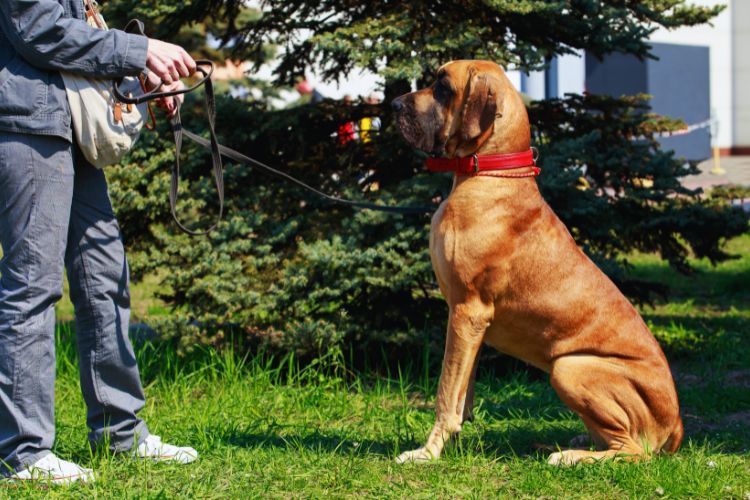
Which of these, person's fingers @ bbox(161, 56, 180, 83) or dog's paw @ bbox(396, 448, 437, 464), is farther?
dog's paw @ bbox(396, 448, 437, 464)

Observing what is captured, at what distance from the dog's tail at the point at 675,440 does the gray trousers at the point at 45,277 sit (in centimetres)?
228

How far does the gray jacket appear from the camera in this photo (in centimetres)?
297

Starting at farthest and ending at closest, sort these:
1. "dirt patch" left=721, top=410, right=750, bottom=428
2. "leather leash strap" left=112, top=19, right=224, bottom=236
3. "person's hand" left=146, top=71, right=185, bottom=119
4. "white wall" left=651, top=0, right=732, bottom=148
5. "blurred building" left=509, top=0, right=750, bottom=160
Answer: "white wall" left=651, top=0, right=732, bottom=148, "blurred building" left=509, top=0, right=750, bottom=160, "dirt patch" left=721, top=410, right=750, bottom=428, "person's hand" left=146, top=71, right=185, bottom=119, "leather leash strap" left=112, top=19, right=224, bottom=236

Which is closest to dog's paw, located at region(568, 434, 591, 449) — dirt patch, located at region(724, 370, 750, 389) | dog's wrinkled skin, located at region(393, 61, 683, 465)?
dog's wrinkled skin, located at region(393, 61, 683, 465)

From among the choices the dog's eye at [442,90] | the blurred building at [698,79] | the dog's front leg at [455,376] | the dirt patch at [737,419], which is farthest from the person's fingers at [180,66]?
the blurred building at [698,79]

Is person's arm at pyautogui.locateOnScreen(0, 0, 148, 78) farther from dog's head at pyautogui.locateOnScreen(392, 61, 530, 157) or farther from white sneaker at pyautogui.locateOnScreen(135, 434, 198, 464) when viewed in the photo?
white sneaker at pyautogui.locateOnScreen(135, 434, 198, 464)

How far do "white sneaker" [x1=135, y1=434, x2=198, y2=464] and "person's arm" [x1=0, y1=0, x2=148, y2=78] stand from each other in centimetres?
151

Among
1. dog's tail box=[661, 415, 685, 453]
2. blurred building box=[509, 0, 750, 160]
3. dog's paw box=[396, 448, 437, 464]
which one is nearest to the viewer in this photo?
dog's paw box=[396, 448, 437, 464]

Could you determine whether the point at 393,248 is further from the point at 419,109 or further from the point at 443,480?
the point at 443,480

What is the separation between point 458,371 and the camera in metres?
3.43

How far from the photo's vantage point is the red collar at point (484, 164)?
3500 millimetres

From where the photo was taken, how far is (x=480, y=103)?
3.41 metres

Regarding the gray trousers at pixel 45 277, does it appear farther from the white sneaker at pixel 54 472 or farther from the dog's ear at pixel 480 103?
the dog's ear at pixel 480 103

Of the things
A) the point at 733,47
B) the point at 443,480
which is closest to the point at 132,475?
the point at 443,480
